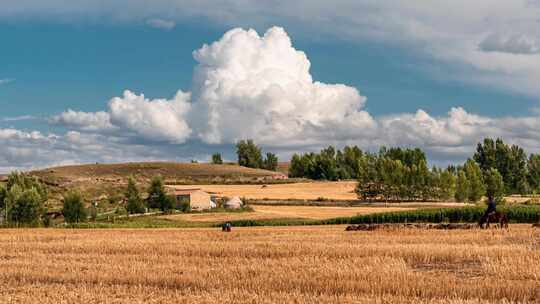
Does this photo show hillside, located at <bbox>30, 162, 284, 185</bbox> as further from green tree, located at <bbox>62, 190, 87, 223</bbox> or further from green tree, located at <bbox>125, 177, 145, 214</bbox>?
green tree, located at <bbox>62, 190, 87, 223</bbox>

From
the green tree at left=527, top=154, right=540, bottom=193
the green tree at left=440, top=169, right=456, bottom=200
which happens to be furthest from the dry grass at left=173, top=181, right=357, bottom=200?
the green tree at left=527, top=154, right=540, bottom=193

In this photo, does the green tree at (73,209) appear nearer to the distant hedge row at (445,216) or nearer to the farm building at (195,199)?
the farm building at (195,199)

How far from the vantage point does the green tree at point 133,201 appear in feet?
295

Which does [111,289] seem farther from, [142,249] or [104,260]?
[142,249]

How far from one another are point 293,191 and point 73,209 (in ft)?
199

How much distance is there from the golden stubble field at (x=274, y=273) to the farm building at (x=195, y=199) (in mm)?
65212

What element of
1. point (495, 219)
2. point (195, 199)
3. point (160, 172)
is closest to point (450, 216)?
point (495, 219)

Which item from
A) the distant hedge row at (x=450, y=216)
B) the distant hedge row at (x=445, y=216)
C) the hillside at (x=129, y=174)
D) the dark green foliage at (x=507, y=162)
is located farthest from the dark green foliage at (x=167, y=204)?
the dark green foliage at (x=507, y=162)

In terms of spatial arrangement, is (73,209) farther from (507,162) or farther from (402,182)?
(507,162)

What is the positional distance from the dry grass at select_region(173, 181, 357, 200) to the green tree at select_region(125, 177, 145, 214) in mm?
29926

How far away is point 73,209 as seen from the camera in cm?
7862

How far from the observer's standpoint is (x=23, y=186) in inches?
3595

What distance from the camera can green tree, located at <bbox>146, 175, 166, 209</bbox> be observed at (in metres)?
93.8

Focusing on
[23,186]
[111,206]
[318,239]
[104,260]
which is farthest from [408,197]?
[104,260]
